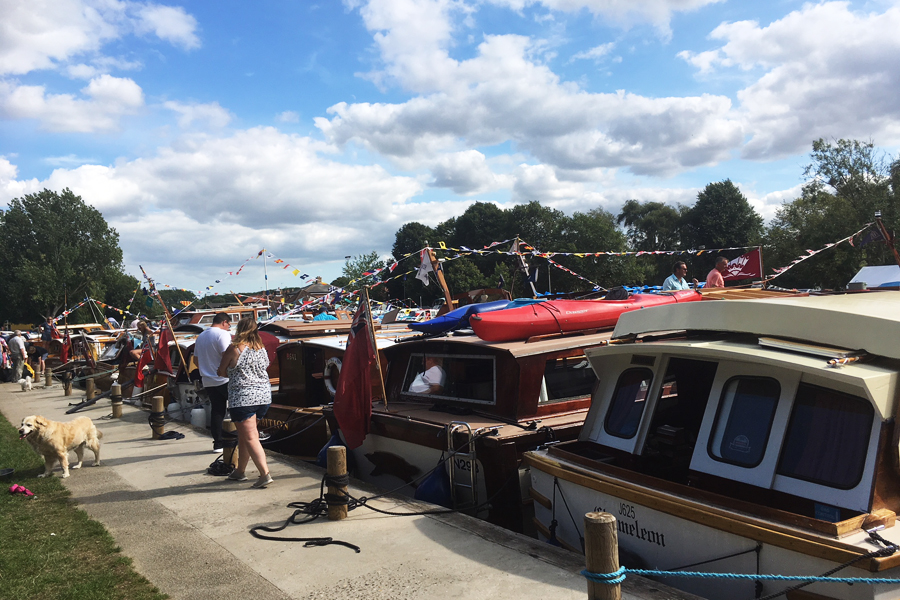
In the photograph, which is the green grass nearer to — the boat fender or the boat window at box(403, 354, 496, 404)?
the boat fender

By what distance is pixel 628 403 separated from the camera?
539 centimetres

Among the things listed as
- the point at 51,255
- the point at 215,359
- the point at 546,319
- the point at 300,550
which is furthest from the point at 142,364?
the point at 51,255

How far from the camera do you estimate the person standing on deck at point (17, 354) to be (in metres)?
22.7

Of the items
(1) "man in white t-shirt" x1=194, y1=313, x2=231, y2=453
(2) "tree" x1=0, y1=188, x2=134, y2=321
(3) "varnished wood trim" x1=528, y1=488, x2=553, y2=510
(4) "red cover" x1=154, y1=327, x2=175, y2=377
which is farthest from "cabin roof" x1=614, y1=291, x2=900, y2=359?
(2) "tree" x1=0, y1=188, x2=134, y2=321

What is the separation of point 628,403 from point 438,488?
2.14m

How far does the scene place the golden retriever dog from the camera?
761cm

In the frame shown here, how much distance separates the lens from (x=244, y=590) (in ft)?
14.5

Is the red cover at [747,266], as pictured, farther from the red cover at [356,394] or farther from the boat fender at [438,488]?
the boat fender at [438,488]

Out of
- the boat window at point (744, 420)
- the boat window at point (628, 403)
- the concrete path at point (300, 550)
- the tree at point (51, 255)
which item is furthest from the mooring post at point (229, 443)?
the tree at point (51, 255)

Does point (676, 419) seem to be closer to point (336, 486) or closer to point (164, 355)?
point (336, 486)

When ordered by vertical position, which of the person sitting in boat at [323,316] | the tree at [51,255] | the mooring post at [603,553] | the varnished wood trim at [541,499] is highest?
the tree at [51,255]

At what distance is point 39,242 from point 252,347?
194ft

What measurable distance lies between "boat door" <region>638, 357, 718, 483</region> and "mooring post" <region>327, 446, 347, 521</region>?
8.62ft

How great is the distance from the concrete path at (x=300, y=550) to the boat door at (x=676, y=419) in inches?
48.5
